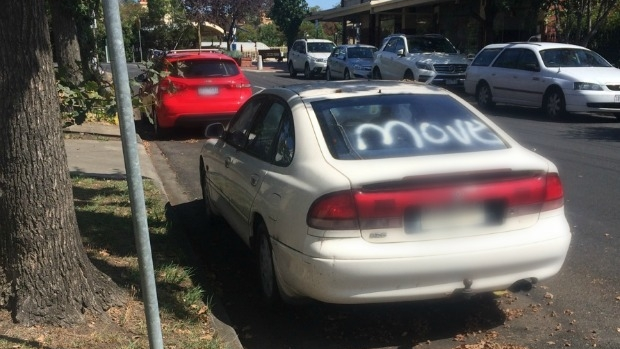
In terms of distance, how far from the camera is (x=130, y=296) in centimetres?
468

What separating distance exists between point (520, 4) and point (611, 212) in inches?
655

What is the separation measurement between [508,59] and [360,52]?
10.4 m

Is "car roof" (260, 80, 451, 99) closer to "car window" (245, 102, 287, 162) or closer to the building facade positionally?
"car window" (245, 102, 287, 162)

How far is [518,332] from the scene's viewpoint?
4.64 m

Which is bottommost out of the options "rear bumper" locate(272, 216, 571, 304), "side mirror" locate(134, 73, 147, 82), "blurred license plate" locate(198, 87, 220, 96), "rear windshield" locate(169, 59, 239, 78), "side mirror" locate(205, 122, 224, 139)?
"rear bumper" locate(272, 216, 571, 304)

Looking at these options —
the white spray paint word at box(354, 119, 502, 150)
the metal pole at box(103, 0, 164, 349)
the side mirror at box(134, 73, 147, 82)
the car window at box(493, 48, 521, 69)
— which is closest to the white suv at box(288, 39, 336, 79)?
the car window at box(493, 48, 521, 69)

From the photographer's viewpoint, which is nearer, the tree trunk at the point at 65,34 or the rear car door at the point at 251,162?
the rear car door at the point at 251,162

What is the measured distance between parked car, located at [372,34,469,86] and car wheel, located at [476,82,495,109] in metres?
2.55

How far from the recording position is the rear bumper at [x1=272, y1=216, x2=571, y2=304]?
4.10m

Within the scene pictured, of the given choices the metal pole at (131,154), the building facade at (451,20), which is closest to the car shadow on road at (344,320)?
the metal pole at (131,154)

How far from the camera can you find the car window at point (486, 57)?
17.8m

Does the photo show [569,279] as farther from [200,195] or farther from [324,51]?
[324,51]

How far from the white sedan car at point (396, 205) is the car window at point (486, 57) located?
13192 mm

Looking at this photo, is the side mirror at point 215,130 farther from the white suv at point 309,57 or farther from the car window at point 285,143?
the white suv at point 309,57
